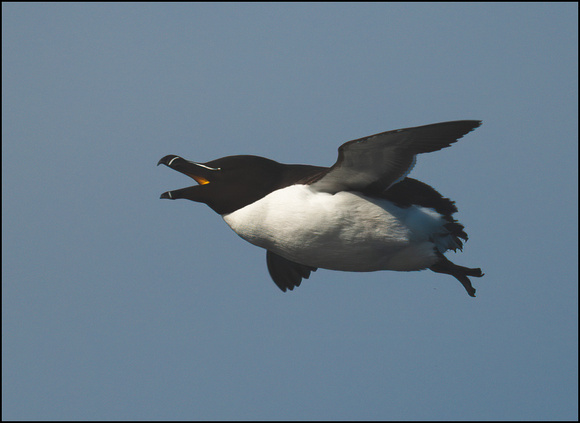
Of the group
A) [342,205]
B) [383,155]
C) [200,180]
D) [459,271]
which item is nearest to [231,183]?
[200,180]

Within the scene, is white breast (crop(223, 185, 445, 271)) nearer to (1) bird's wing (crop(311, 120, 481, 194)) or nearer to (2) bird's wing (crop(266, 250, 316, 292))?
(1) bird's wing (crop(311, 120, 481, 194))

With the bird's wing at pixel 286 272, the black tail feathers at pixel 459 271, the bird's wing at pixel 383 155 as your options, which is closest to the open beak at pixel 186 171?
the bird's wing at pixel 383 155

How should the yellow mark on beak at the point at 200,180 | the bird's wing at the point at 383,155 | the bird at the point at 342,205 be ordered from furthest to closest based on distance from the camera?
the yellow mark on beak at the point at 200,180 < the bird at the point at 342,205 < the bird's wing at the point at 383,155

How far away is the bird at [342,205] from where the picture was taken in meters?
5.12

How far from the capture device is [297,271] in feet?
22.7

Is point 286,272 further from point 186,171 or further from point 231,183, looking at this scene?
point 186,171

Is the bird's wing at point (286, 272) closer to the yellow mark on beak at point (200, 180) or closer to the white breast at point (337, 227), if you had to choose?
the white breast at point (337, 227)

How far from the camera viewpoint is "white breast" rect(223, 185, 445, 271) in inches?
207

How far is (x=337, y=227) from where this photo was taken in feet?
17.3

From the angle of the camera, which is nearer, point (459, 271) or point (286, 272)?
point (459, 271)

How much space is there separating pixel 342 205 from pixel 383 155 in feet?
1.92

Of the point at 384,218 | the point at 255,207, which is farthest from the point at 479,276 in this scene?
the point at 255,207

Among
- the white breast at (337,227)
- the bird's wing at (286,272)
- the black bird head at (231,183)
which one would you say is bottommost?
the bird's wing at (286,272)

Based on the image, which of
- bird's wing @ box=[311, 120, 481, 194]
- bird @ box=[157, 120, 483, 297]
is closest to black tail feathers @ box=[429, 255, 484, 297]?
bird @ box=[157, 120, 483, 297]
